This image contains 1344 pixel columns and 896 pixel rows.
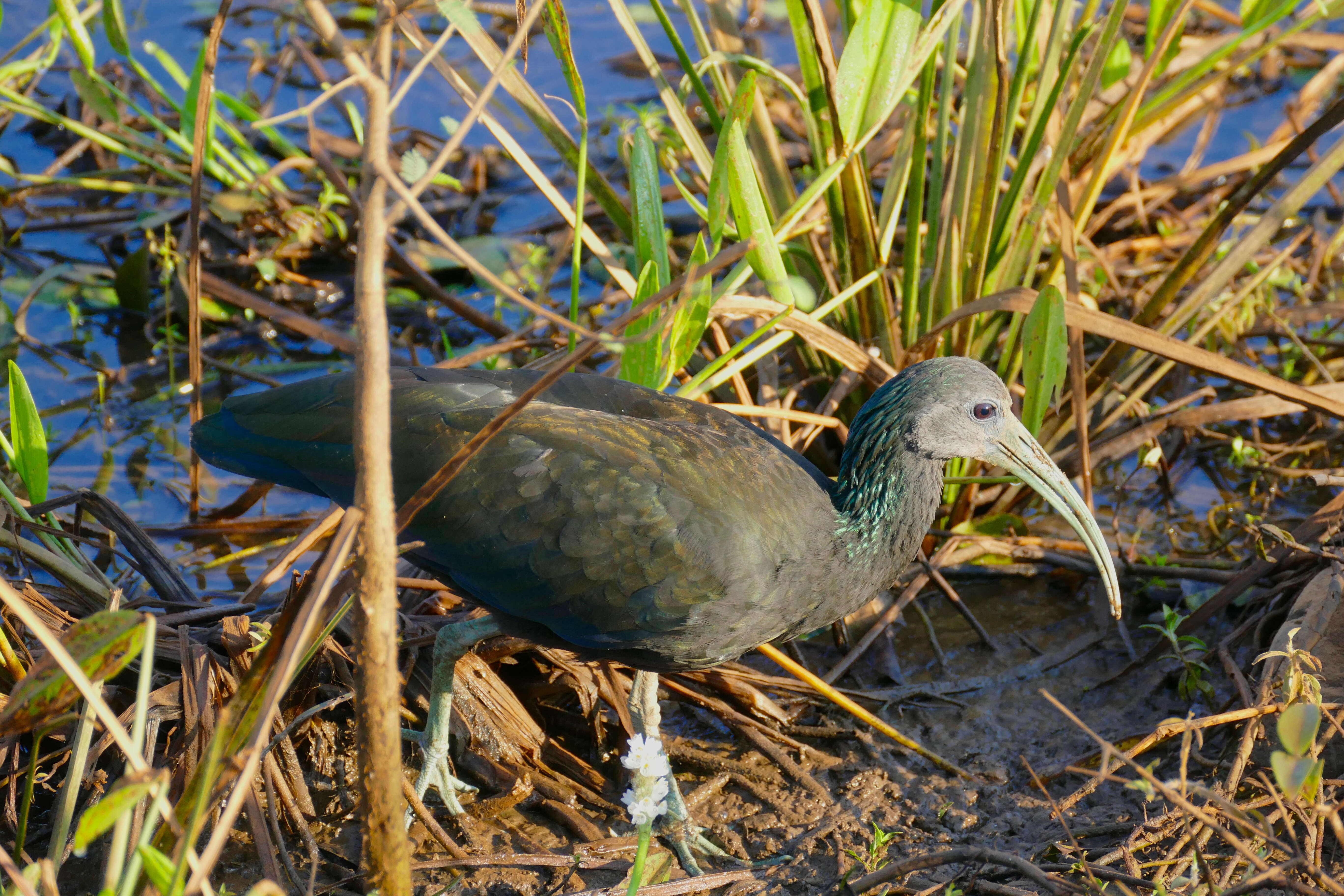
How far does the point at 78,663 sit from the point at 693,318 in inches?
72.9

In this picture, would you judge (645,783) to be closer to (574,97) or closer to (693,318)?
(693,318)

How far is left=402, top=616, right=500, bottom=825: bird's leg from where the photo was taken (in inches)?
121

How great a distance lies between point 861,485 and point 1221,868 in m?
1.22

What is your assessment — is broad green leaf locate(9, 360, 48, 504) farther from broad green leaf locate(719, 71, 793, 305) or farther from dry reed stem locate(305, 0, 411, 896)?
broad green leaf locate(719, 71, 793, 305)

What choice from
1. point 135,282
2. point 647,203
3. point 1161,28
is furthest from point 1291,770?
point 135,282

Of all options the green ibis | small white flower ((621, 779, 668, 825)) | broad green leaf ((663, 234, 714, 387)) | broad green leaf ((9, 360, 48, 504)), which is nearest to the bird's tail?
the green ibis

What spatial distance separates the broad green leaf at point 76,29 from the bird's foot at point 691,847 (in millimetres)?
3225

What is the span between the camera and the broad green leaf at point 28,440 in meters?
3.15

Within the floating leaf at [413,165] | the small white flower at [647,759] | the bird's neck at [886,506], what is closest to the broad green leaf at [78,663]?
the small white flower at [647,759]

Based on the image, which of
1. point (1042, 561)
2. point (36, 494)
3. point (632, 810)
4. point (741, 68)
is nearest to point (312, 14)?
point (632, 810)

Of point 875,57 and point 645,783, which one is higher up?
point 875,57

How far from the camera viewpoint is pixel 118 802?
1628mm

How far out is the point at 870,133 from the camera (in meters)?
3.49

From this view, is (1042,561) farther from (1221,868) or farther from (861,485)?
(1221,868)
